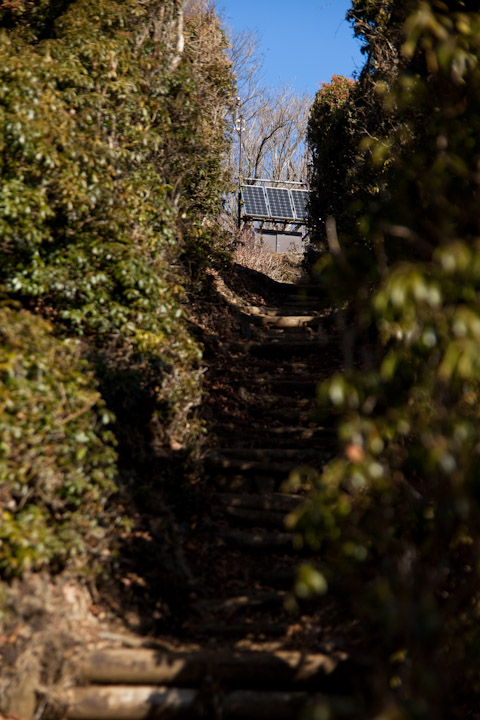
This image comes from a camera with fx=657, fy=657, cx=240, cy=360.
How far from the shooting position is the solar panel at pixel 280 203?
22.6 metres

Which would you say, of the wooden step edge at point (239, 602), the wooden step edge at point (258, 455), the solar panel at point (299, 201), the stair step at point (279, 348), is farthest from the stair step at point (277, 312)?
the solar panel at point (299, 201)

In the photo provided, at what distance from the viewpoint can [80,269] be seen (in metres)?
6.58

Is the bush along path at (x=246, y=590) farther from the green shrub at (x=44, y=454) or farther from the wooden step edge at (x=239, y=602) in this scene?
the green shrub at (x=44, y=454)

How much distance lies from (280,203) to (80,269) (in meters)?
17.5

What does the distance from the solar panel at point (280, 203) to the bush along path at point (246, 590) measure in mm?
12651

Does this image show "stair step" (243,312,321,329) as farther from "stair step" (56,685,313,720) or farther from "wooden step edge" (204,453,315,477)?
"stair step" (56,685,313,720)

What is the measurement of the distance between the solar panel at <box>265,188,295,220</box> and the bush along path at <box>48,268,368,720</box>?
12.7m

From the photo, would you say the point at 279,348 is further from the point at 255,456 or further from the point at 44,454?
the point at 44,454

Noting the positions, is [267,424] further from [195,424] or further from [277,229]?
[277,229]

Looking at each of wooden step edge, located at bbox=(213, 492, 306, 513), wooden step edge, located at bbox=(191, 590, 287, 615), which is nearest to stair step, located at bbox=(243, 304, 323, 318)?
wooden step edge, located at bbox=(213, 492, 306, 513)

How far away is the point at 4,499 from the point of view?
182 inches

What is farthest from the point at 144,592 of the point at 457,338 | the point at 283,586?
the point at 457,338

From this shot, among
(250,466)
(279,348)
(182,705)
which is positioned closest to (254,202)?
(279,348)

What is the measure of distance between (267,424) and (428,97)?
527cm
